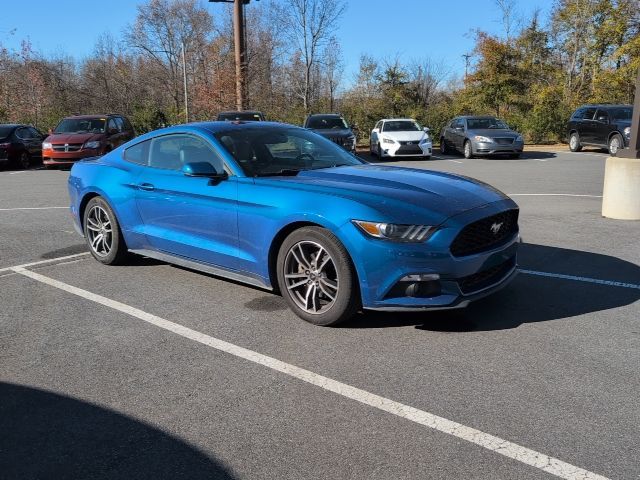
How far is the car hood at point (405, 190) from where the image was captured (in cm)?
405

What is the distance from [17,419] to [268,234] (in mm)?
2105

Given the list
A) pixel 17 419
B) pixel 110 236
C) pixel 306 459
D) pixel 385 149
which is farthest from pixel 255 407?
pixel 385 149

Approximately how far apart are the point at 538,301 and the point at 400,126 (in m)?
17.4

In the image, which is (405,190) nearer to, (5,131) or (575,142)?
(5,131)

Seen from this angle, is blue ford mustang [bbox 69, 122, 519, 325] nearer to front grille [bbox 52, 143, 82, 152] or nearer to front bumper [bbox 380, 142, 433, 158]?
front grille [bbox 52, 143, 82, 152]

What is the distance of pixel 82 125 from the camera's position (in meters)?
19.1

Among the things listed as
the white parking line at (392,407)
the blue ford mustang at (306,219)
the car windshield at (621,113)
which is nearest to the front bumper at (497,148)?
the car windshield at (621,113)

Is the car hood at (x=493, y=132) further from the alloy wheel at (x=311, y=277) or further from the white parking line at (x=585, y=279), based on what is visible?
the alloy wheel at (x=311, y=277)

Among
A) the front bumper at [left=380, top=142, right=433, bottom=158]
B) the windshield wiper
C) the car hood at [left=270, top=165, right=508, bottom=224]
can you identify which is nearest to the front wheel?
the front bumper at [left=380, top=142, right=433, bottom=158]

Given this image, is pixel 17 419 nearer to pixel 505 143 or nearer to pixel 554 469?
pixel 554 469

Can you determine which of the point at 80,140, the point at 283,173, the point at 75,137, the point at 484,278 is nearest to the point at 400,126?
the point at 80,140

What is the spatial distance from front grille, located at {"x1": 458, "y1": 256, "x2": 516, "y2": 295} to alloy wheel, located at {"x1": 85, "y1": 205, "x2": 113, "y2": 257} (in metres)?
3.78

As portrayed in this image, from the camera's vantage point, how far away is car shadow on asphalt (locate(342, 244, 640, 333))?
173 inches

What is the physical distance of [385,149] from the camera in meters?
20.2
